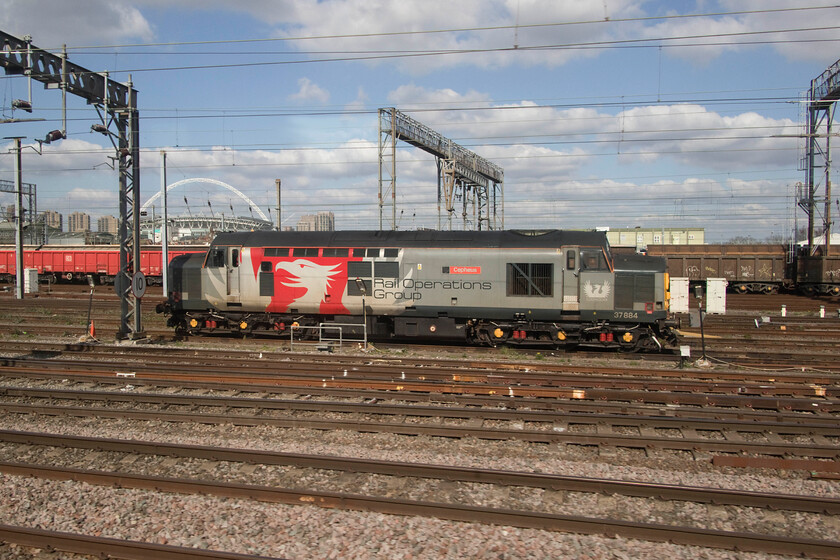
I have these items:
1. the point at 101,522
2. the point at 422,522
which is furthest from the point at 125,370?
the point at 422,522

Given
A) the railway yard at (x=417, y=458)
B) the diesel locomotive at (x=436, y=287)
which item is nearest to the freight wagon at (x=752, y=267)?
the diesel locomotive at (x=436, y=287)

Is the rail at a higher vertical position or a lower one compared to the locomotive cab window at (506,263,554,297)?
lower

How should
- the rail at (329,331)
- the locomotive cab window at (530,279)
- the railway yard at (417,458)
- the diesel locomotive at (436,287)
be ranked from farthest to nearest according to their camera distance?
the rail at (329,331) < the locomotive cab window at (530,279) < the diesel locomotive at (436,287) < the railway yard at (417,458)

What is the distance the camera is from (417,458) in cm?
848

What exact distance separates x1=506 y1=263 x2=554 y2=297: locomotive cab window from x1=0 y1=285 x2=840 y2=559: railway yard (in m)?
2.40

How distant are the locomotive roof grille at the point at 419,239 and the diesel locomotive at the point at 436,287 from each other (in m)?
0.03

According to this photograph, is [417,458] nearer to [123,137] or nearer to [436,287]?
[436,287]

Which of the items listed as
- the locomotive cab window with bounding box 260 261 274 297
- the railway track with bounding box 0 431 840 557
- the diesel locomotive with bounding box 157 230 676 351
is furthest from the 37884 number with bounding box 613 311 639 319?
the locomotive cab window with bounding box 260 261 274 297

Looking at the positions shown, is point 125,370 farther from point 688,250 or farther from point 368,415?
point 688,250

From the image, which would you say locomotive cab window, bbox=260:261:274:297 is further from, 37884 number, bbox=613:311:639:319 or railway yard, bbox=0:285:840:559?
37884 number, bbox=613:311:639:319

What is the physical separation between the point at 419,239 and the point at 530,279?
3.64 m

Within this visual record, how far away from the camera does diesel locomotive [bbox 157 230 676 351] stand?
16250mm

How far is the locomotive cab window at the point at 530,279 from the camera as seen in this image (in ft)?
53.9

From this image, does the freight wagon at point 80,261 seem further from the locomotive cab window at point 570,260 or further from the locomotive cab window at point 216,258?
the locomotive cab window at point 570,260
